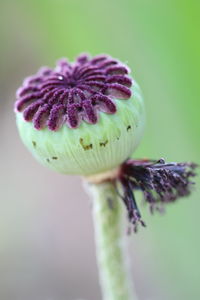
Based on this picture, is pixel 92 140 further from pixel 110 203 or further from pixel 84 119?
pixel 110 203

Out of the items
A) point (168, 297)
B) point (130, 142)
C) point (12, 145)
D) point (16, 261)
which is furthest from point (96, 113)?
point (12, 145)

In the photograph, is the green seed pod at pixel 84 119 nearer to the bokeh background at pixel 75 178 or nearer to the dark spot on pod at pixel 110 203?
the dark spot on pod at pixel 110 203

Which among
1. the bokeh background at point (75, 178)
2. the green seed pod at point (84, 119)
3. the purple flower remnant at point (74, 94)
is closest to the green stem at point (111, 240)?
the green seed pod at point (84, 119)

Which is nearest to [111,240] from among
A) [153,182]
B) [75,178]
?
[153,182]

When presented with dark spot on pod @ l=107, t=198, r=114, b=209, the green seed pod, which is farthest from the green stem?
the green seed pod

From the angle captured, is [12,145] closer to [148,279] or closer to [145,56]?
[148,279]
